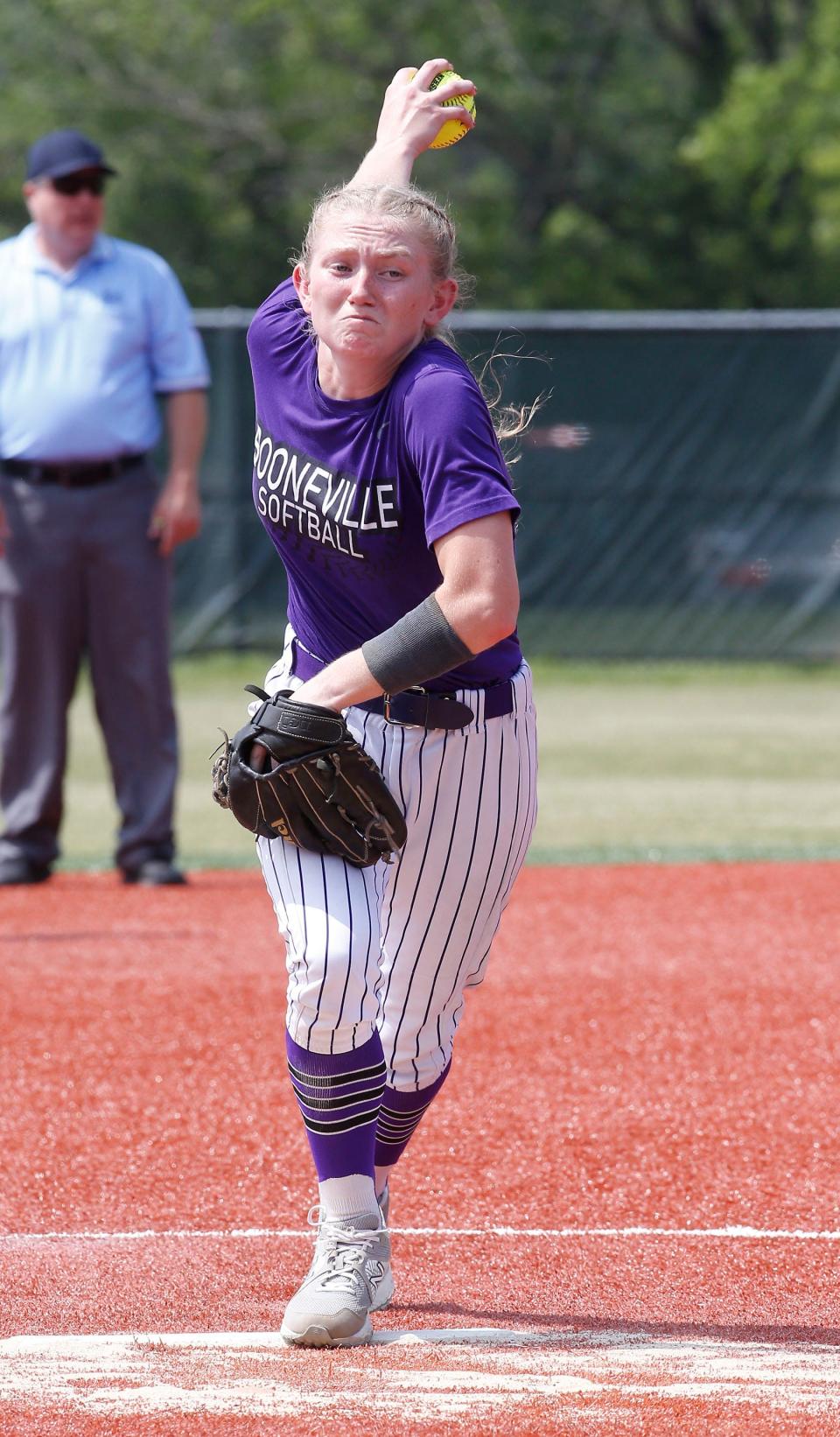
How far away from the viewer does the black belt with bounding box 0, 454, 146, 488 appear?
6.59m

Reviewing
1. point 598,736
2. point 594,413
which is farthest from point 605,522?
point 598,736

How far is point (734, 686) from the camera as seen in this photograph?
13.2 meters

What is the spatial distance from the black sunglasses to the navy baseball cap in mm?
24

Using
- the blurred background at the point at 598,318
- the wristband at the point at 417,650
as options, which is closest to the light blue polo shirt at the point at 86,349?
the blurred background at the point at 598,318

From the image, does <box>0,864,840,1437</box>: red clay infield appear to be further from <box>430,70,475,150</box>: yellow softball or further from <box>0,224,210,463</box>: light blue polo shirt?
<box>430,70,475,150</box>: yellow softball

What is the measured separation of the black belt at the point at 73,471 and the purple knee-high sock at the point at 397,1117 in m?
3.89

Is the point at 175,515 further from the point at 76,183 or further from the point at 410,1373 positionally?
the point at 410,1373

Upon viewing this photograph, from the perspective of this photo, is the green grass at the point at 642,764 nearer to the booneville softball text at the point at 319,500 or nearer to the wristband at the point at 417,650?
the booneville softball text at the point at 319,500

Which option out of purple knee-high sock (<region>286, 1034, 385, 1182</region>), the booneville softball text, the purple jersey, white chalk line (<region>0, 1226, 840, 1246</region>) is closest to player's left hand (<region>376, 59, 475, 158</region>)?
the purple jersey

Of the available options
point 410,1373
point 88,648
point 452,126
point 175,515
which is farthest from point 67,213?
point 410,1373

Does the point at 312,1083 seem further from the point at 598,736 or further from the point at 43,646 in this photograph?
the point at 598,736

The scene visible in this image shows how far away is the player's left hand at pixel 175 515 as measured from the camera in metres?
6.55

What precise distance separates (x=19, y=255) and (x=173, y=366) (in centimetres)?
64

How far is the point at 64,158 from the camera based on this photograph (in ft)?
20.8
